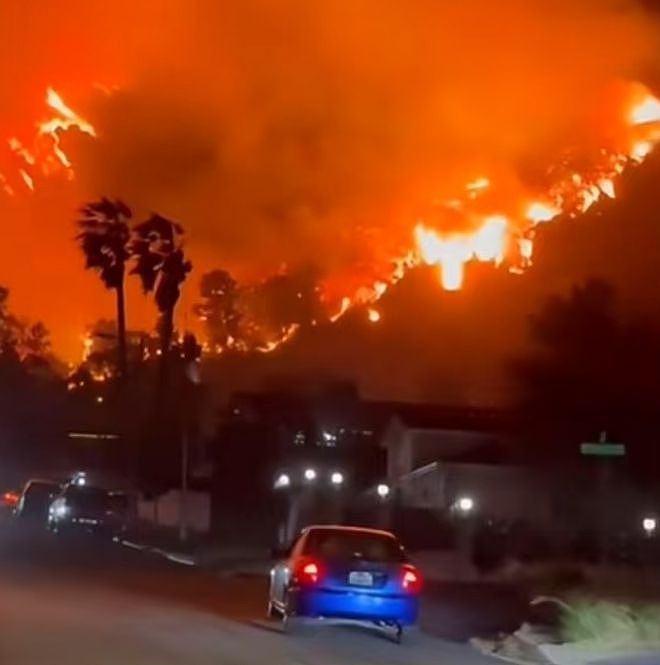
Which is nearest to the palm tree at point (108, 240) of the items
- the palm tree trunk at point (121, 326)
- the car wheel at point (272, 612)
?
the palm tree trunk at point (121, 326)

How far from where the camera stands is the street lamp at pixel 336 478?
209 ft

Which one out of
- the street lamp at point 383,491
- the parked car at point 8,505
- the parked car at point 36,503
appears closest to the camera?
the parked car at point 36,503

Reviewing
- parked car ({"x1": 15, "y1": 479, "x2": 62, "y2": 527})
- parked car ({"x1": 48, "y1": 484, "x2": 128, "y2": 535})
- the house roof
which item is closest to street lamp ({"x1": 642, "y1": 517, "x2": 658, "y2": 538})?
the house roof

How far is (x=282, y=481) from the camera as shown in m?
58.5

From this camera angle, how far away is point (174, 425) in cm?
7188

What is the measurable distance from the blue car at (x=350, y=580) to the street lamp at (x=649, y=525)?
2129 cm

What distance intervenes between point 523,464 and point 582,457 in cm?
527

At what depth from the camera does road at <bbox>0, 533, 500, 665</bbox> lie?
19281 millimetres

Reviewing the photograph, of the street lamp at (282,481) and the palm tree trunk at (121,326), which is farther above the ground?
the palm tree trunk at (121,326)

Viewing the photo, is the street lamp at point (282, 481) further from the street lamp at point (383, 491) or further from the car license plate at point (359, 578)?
the car license plate at point (359, 578)

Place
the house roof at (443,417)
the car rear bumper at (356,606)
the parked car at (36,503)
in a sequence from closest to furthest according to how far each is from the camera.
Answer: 1. the car rear bumper at (356,606)
2. the parked car at (36,503)
3. the house roof at (443,417)

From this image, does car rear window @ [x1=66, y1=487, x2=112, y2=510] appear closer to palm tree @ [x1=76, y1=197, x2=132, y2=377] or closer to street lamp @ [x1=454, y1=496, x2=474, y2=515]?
street lamp @ [x1=454, y1=496, x2=474, y2=515]

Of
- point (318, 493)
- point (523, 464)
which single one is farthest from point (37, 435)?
point (523, 464)

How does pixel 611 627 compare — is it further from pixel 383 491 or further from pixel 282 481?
pixel 383 491
